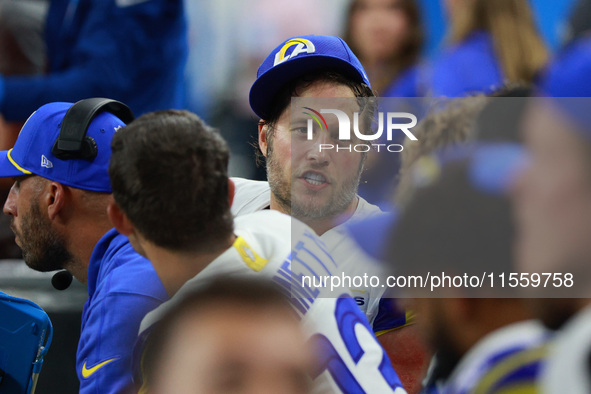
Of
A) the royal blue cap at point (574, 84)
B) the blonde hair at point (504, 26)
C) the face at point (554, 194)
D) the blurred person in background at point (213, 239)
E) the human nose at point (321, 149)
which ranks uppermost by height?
the blonde hair at point (504, 26)

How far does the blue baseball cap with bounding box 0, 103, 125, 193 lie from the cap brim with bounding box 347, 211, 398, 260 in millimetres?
996

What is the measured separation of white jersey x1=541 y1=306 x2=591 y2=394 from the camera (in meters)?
0.84

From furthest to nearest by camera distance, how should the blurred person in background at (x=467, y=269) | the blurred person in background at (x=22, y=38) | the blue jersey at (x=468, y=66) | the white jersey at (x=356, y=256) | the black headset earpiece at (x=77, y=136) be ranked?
the blurred person in background at (x=22, y=38)
the blue jersey at (x=468, y=66)
the black headset earpiece at (x=77, y=136)
the white jersey at (x=356, y=256)
the blurred person in background at (x=467, y=269)

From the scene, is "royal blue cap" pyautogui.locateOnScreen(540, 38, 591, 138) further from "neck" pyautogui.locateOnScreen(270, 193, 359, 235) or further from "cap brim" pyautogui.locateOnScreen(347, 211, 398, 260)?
"neck" pyautogui.locateOnScreen(270, 193, 359, 235)

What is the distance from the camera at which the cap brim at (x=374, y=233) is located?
1178mm

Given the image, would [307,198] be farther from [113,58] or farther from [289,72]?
[113,58]

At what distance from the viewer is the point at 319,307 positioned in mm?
1281

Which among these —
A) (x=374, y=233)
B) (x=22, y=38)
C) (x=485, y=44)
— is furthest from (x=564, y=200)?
(x=22, y=38)

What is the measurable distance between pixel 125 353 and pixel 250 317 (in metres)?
0.71

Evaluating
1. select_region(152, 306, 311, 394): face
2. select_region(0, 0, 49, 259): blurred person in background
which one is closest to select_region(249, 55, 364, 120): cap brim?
select_region(152, 306, 311, 394): face

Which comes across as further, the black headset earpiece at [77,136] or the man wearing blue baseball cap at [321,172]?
the black headset earpiece at [77,136]

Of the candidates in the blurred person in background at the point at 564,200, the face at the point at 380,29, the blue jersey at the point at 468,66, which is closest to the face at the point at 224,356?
the blurred person in background at the point at 564,200

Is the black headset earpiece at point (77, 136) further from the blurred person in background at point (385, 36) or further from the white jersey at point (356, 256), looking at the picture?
the blurred person in background at point (385, 36)

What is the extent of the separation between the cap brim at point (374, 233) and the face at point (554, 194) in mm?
264
